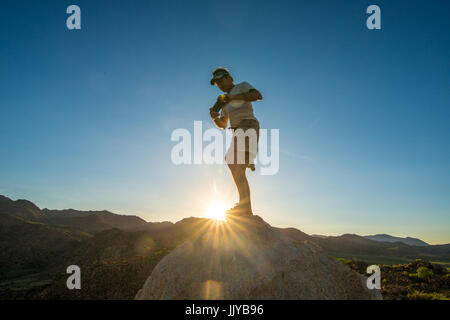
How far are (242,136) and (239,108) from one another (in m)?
0.58

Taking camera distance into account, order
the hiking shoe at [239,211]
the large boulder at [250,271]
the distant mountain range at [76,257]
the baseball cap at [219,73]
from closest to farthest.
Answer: the large boulder at [250,271]
the hiking shoe at [239,211]
the baseball cap at [219,73]
the distant mountain range at [76,257]

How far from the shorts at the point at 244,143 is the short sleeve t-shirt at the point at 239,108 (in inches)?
4.3

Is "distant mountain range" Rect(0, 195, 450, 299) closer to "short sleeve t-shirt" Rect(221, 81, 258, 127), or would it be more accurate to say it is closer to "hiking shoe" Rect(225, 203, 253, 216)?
"hiking shoe" Rect(225, 203, 253, 216)

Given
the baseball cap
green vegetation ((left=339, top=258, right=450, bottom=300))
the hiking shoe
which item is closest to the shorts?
the hiking shoe

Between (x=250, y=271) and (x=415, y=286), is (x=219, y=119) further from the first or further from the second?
(x=415, y=286)

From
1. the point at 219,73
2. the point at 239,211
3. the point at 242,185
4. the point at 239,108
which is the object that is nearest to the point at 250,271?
the point at 239,211

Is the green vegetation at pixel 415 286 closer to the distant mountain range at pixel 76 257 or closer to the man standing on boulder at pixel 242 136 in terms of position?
the distant mountain range at pixel 76 257

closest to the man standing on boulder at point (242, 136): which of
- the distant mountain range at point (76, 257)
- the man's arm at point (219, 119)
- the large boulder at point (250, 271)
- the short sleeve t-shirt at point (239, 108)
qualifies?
the short sleeve t-shirt at point (239, 108)

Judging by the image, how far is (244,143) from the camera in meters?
4.32

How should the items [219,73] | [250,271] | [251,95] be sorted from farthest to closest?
[219,73]
[251,95]
[250,271]

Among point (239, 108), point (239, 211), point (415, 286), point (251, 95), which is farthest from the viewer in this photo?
point (415, 286)

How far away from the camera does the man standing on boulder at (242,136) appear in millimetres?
4297
